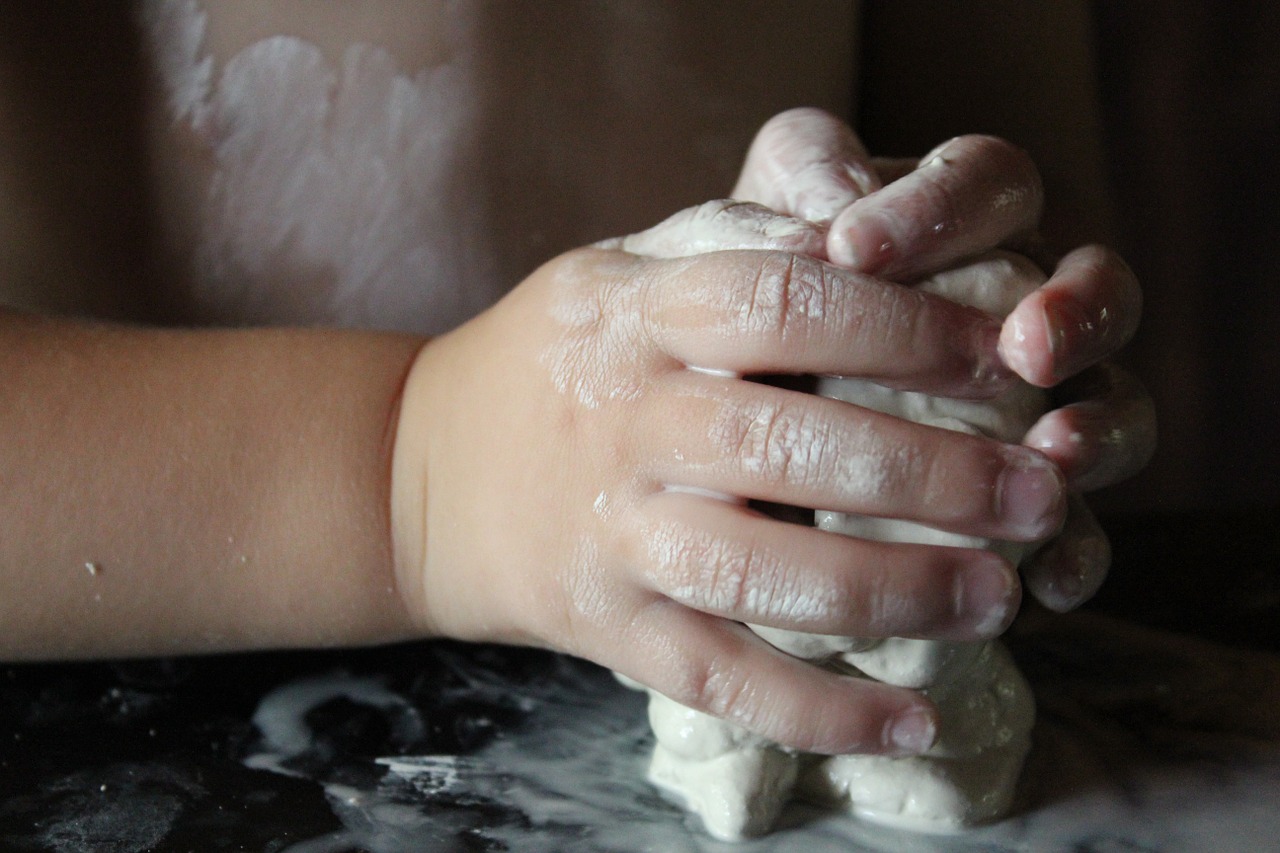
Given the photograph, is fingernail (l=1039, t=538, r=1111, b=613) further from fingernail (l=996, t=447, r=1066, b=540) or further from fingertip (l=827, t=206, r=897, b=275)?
fingertip (l=827, t=206, r=897, b=275)

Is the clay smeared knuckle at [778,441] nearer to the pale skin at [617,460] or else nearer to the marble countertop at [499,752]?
the pale skin at [617,460]

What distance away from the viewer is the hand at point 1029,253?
1.48 feet

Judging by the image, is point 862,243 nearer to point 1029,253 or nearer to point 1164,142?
point 1029,253

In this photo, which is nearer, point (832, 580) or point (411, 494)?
Result: point (832, 580)

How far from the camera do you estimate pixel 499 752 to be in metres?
0.58

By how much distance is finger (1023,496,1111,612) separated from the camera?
520 millimetres

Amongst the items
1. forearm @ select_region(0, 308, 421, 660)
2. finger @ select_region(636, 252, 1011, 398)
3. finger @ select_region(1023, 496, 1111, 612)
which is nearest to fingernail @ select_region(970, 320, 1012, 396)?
finger @ select_region(636, 252, 1011, 398)

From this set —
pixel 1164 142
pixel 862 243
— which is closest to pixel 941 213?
pixel 862 243

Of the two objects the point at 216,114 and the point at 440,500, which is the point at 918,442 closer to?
the point at 440,500

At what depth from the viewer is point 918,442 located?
439 mm

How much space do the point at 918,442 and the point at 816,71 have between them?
58cm

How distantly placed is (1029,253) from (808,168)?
0.13 metres

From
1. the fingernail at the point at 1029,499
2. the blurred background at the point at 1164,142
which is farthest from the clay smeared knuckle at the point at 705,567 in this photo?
the blurred background at the point at 1164,142

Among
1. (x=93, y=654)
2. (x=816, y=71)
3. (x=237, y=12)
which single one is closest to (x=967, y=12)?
(x=816, y=71)
